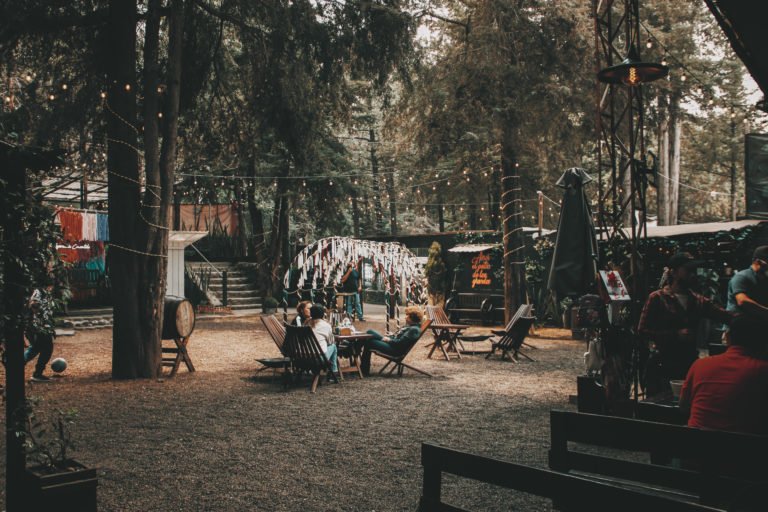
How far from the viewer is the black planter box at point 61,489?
3984 millimetres

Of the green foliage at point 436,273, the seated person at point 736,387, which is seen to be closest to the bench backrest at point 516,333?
the seated person at point 736,387

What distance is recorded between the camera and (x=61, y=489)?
404 cm

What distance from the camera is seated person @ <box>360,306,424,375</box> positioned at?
11359 millimetres

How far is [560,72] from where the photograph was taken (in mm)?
17344

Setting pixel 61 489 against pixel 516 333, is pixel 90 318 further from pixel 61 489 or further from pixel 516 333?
pixel 61 489

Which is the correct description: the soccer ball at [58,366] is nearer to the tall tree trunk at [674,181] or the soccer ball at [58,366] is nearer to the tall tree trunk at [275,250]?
the tall tree trunk at [275,250]

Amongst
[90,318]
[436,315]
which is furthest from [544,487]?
[90,318]

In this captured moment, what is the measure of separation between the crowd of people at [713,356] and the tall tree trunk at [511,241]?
463 inches

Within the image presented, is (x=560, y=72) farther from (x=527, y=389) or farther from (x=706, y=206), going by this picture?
(x=706, y=206)

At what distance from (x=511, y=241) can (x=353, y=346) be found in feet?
30.0

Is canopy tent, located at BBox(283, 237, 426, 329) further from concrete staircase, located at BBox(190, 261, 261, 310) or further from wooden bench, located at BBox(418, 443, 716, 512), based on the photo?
wooden bench, located at BBox(418, 443, 716, 512)

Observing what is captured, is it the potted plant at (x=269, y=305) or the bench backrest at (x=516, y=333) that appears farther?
the potted plant at (x=269, y=305)

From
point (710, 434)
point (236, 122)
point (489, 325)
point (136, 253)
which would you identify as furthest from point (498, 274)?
point (710, 434)

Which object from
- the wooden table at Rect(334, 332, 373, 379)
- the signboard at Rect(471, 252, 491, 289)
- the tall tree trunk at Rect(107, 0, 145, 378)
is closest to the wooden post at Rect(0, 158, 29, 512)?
the wooden table at Rect(334, 332, 373, 379)
